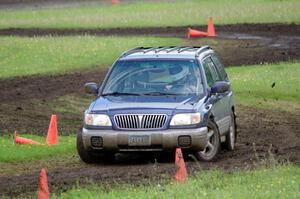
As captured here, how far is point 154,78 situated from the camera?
59.0 feet

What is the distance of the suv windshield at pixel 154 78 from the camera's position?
17.8m

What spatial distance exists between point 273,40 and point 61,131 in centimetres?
1858

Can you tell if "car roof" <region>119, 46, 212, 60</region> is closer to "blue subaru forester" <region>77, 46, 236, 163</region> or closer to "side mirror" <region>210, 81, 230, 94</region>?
"blue subaru forester" <region>77, 46, 236, 163</region>

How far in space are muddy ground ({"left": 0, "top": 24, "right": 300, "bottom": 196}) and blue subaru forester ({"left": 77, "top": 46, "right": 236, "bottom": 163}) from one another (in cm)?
32

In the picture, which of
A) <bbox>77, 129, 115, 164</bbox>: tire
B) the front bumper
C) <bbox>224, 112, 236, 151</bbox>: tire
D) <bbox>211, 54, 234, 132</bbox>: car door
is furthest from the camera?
<bbox>224, 112, 236, 151</bbox>: tire

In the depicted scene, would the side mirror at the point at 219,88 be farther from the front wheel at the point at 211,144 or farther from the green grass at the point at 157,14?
the green grass at the point at 157,14

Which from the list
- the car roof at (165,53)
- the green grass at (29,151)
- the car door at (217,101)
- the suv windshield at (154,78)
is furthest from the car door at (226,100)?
the green grass at (29,151)

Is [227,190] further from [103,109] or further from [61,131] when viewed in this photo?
[61,131]

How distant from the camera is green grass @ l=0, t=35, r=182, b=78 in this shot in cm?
3334

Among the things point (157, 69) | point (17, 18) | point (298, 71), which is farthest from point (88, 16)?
point (157, 69)

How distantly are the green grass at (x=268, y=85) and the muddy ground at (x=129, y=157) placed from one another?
0.92 metres

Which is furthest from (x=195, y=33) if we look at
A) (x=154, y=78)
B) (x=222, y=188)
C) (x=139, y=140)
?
(x=222, y=188)

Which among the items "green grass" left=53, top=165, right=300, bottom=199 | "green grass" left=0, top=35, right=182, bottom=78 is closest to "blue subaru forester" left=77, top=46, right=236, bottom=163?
"green grass" left=53, top=165, right=300, bottom=199

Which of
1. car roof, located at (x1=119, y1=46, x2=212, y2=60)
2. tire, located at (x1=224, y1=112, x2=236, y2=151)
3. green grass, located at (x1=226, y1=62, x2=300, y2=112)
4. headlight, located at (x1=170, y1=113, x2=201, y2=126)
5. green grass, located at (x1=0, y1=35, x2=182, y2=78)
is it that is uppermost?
car roof, located at (x1=119, y1=46, x2=212, y2=60)
